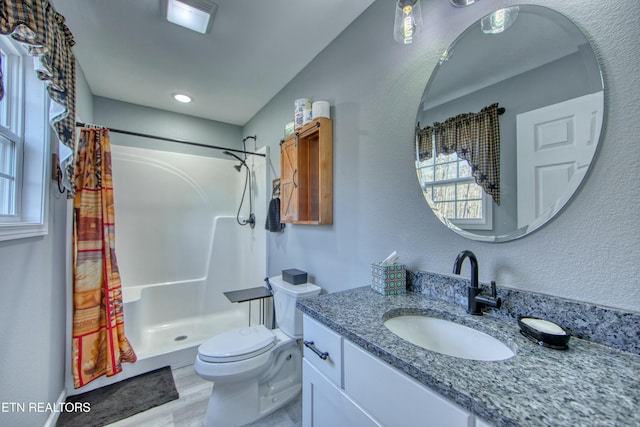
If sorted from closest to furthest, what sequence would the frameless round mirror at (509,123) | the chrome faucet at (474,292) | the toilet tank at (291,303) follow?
the frameless round mirror at (509,123), the chrome faucet at (474,292), the toilet tank at (291,303)

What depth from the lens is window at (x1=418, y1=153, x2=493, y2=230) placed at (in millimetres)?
984

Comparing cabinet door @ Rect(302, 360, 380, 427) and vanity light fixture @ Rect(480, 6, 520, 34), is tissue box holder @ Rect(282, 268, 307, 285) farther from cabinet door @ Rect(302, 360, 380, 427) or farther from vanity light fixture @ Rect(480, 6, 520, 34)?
vanity light fixture @ Rect(480, 6, 520, 34)

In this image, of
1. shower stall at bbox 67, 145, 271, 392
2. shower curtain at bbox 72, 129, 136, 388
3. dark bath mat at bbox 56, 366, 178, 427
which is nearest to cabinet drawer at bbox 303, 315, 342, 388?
dark bath mat at bbox 56, 366, 178, 427

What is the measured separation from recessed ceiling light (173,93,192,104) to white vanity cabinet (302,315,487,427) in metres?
2.59

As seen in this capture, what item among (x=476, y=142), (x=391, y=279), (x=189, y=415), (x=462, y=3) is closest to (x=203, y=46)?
(x=462, y=3)

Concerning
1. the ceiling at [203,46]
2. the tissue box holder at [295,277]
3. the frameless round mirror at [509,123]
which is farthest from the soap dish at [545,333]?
the ceiling at [203,46]

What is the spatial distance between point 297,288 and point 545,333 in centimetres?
132

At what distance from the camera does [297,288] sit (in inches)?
68.8

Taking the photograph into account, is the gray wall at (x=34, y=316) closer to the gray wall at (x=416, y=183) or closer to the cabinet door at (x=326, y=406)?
the cabinet door at (x=326, y=406)

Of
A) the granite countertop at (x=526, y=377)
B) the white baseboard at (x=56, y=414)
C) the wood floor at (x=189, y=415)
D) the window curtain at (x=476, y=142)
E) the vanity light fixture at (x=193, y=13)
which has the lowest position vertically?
the wood floor at (x=189, y=415)

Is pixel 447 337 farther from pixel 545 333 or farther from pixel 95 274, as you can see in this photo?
pixel 95 274

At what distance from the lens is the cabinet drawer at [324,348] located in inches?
34.5

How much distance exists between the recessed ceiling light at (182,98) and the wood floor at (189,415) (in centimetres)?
263

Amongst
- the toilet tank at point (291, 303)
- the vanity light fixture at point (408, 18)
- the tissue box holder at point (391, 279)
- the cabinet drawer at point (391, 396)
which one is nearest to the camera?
the cabinet drawer at point (391, 396)
